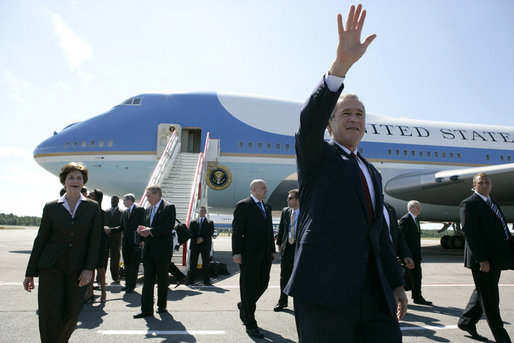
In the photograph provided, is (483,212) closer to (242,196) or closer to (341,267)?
(341,267)

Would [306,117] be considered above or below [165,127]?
below

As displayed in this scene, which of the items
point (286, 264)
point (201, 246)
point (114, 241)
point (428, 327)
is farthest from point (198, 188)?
point (428, 327)

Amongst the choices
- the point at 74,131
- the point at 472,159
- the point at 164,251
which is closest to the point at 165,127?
the point at 74,131

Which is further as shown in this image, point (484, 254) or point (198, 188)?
point (198, 188)

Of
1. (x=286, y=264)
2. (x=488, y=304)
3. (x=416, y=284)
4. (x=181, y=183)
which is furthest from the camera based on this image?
(x=181, y=183)

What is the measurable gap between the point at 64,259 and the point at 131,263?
308cm

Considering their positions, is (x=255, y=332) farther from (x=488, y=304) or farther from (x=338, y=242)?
(x=338, y=242)

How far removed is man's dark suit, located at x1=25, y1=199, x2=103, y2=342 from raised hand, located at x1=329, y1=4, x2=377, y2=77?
2389 mm

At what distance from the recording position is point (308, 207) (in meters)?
1.71

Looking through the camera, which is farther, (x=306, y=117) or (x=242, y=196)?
(x=242, y=196)

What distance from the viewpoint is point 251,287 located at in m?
3.95

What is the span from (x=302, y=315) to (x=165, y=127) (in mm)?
10339

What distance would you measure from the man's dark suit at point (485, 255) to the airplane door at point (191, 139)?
9.17 m

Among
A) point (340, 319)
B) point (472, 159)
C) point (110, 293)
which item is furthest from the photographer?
point (472, 159)
